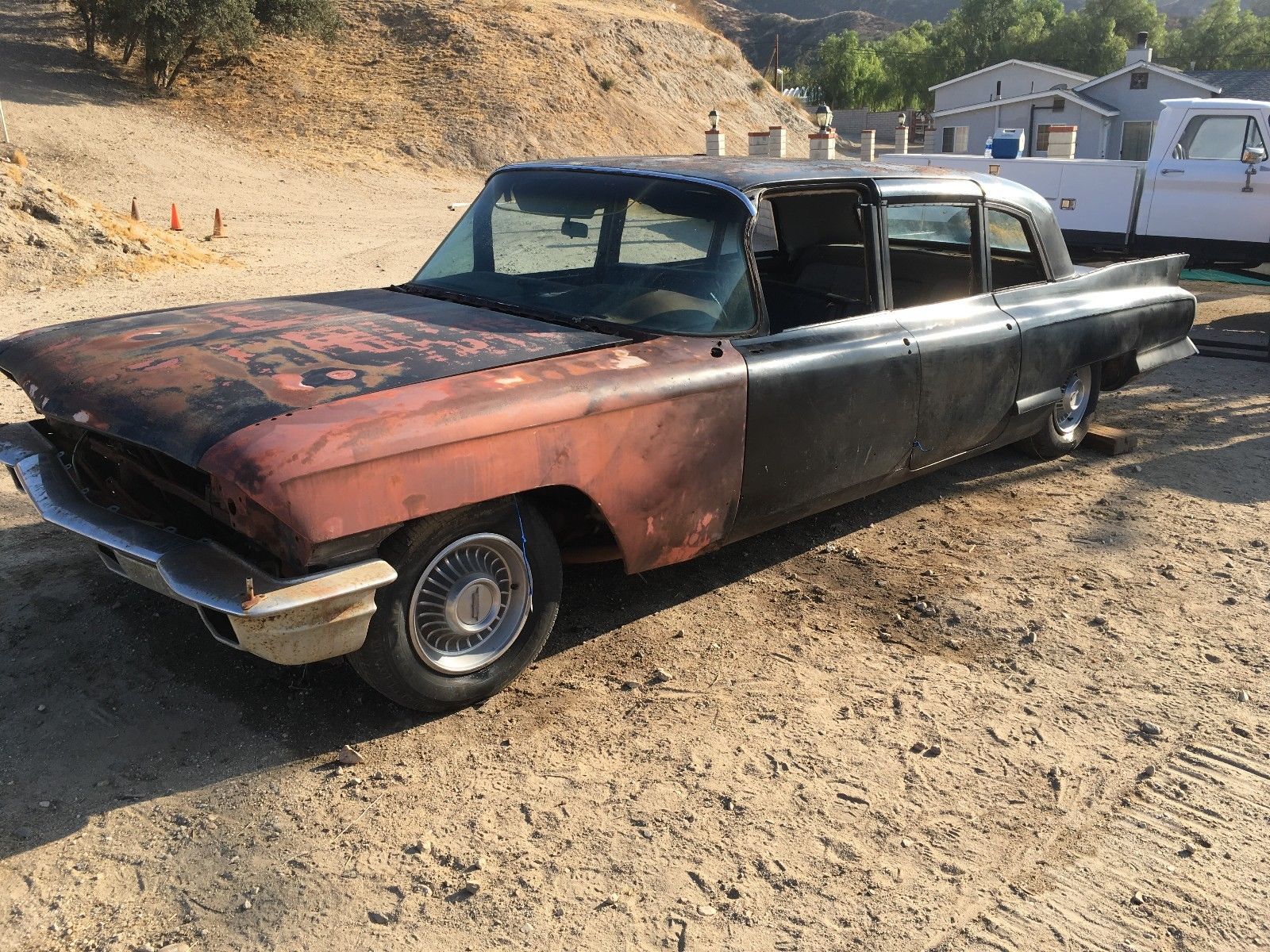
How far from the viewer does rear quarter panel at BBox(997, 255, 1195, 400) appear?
519cm

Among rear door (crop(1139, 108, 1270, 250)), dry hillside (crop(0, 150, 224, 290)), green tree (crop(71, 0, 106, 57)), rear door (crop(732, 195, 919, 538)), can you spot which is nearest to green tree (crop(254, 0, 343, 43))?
green tree (crop(71, 0, 106, 57))

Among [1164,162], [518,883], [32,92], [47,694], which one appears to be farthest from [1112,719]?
[32,92]

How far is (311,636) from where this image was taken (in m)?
2.88

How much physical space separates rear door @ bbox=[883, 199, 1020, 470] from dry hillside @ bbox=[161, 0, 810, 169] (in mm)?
23034

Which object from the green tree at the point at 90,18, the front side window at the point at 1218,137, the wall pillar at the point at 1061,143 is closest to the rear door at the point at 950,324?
the front side window at the point at 1218,137

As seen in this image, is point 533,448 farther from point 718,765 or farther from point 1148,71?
point 1148,71

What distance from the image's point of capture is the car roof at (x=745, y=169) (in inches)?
165

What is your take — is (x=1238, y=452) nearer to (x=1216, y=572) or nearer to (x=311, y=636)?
(x=1216, y=572)

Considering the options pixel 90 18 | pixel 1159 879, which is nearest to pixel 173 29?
pixel 90 18

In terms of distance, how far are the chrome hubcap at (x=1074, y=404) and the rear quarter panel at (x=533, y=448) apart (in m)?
3.05

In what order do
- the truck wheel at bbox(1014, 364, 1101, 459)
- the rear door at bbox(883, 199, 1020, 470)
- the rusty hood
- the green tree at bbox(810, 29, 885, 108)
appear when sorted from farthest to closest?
the green tree at bbox(810, 29, 885, 108), the truck wheel at bbox(1014, 364, 1101, 459), the rear door at bbox(883, 199, 1020, 470), the rusty hood

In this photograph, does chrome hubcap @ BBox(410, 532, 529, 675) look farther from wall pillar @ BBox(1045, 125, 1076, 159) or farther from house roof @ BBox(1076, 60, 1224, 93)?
house roof @ BBox(1076, 60, 1224, 93)

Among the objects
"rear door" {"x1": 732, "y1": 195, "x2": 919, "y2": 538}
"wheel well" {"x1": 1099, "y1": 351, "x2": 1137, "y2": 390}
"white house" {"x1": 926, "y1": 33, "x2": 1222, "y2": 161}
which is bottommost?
"wheel well" {"x1": 1099, "y1": 351, "x2": 1137, "y2": 390}

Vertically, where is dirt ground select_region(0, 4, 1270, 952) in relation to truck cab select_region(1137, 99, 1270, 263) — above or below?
below
